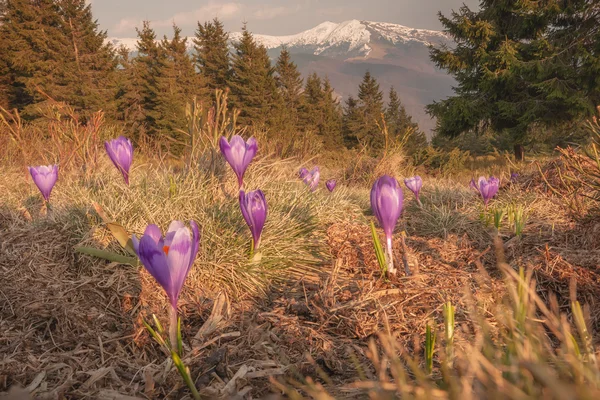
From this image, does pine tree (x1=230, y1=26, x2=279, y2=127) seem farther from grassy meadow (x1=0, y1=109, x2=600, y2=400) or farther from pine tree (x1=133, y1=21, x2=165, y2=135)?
grassy meadow (x1=0, y1=109, x2=600, y2=400)

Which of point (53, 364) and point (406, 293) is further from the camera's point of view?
point (406, 293)

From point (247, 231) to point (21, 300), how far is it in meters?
1.22

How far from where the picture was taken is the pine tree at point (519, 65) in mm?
14672

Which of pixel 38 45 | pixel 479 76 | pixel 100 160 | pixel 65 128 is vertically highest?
pixel 38 45

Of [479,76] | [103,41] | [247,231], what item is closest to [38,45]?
[103,41]

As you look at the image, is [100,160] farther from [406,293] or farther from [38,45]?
[38,45]

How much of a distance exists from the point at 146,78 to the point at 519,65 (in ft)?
80.9

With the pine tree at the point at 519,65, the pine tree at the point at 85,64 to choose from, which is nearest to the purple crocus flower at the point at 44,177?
the pine tree at the point at 519,65

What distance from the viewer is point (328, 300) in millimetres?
1844

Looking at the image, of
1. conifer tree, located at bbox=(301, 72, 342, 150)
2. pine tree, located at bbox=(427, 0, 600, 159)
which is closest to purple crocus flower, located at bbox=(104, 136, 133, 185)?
pine tree, located at bbox=(427, 0, 600, 159)

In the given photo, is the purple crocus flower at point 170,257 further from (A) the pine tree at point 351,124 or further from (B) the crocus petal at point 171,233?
(A) the pine tree at point 351,124

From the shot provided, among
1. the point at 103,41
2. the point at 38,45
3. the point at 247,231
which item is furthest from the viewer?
the point at 103,41

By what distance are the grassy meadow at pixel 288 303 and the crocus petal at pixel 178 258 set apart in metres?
0.29

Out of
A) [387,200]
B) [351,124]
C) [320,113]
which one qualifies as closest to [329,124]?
[320,113]
